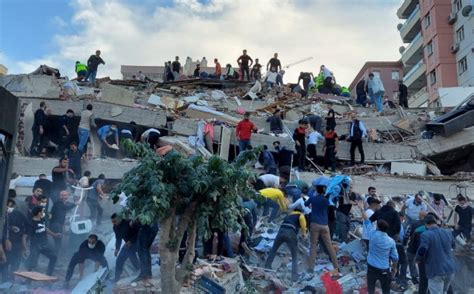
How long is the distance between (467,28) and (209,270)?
34786mm

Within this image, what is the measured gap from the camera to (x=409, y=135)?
18875 mm

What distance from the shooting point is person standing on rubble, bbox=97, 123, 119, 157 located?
15.2 meters

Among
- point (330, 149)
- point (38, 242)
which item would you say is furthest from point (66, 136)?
point (330, 149)

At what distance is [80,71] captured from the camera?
80.1ft

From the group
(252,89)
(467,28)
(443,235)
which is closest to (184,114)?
(252,89)

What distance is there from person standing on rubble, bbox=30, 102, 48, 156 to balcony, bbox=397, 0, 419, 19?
127 feet

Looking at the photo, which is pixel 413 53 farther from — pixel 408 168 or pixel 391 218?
pixel 391 218

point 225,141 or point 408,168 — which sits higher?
point 225,141

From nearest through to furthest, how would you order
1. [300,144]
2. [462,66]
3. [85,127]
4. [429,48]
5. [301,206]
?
[301,206]
[85,127]
[300,144]
[462,66]
[429,48]

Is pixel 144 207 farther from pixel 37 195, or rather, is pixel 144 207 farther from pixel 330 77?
pixel 330 77

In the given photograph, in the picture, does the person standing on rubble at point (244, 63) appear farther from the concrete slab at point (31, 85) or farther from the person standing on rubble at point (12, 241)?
the person standing on rubble at point (12, 241)

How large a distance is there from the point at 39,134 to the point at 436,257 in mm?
10916

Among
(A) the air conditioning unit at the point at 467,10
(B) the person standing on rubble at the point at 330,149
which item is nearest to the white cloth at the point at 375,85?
(B) the person standing on rubble at the point at 330,149

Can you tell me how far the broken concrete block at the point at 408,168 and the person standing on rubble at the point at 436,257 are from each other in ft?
27.3
